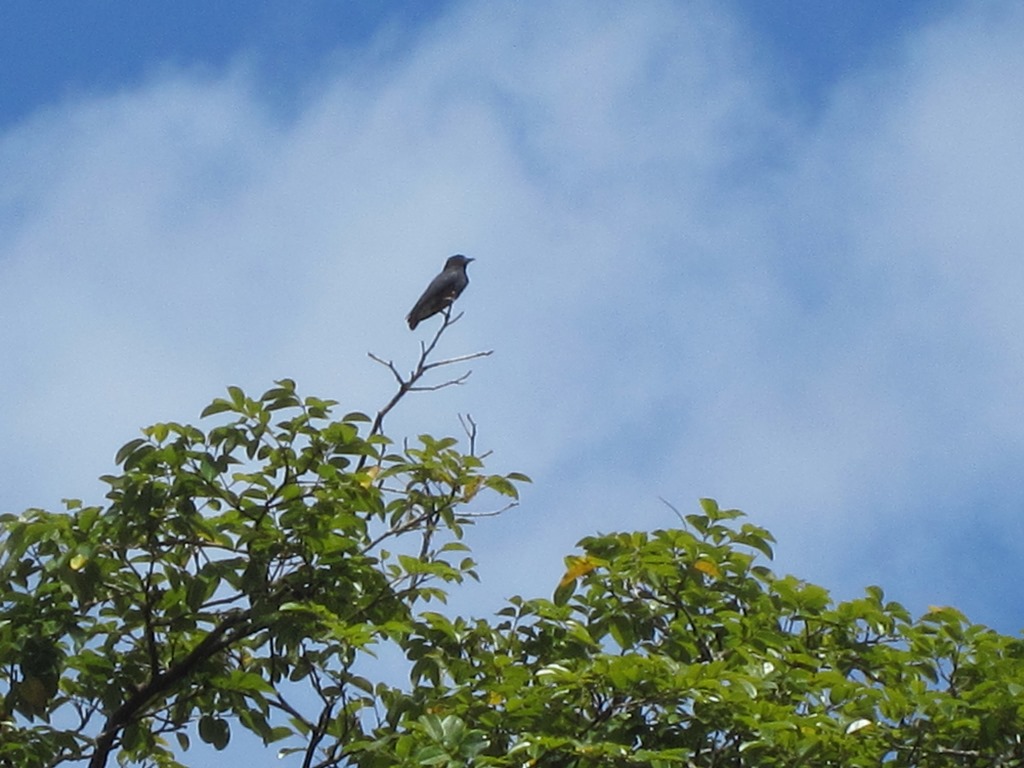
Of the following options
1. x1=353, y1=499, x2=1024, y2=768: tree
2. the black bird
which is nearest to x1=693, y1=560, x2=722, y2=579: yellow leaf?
x1=353, y1=499, x2=1024, y2=768: tree

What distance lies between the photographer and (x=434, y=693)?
567 centimetres

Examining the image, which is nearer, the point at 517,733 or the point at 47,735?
the point at 517,733

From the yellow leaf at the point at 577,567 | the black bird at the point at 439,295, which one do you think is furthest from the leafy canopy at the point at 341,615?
the black bird at the point at 439,295

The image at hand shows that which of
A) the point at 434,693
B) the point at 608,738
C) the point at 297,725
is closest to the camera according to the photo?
the point at 608,738

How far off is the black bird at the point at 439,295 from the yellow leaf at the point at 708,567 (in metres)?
3.25

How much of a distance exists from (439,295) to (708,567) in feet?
11.3

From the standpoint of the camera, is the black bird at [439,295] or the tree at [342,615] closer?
the tree at [342,615]

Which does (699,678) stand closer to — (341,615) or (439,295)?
(341,615)

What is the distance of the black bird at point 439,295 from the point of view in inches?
348

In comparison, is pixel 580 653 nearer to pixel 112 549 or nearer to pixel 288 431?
pixel 288 431

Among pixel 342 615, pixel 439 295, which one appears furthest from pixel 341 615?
pixel 439 295

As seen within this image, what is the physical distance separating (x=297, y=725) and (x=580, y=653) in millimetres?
1164

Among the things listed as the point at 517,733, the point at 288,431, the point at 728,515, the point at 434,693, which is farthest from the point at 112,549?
the point at 728,515

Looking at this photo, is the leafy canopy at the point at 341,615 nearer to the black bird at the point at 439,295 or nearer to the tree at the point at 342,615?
the tree at the point at 342,615
